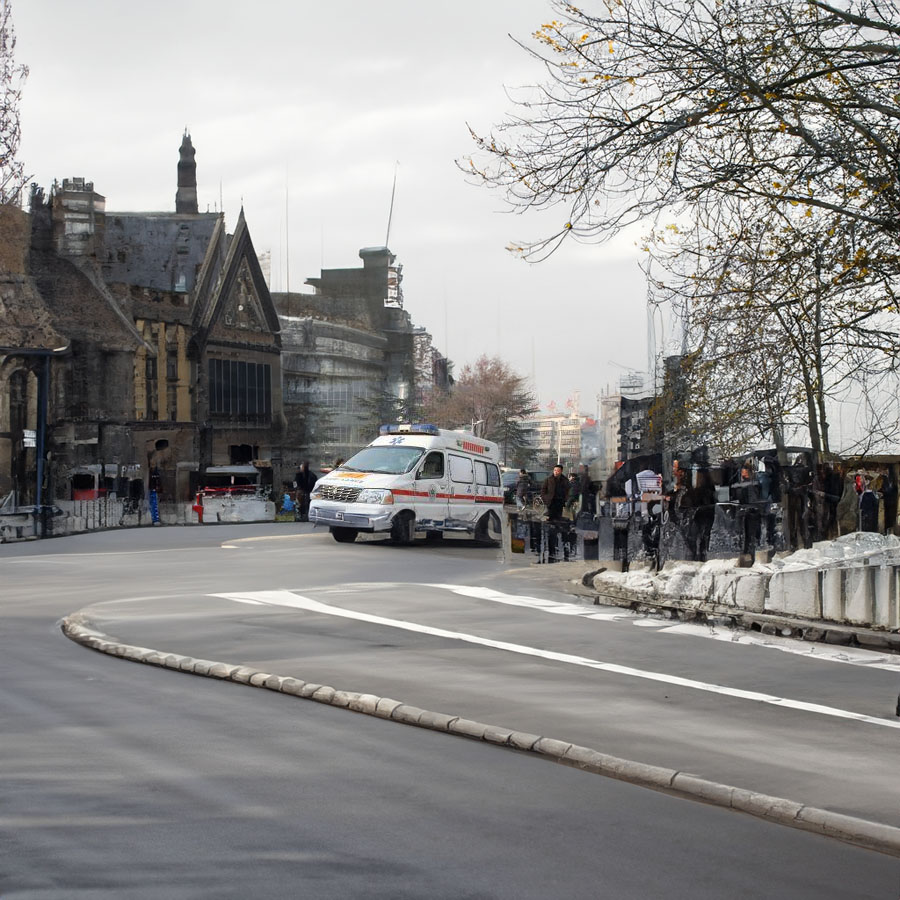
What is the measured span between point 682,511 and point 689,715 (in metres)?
13.3

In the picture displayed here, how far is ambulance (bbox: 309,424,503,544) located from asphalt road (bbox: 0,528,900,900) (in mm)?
16437

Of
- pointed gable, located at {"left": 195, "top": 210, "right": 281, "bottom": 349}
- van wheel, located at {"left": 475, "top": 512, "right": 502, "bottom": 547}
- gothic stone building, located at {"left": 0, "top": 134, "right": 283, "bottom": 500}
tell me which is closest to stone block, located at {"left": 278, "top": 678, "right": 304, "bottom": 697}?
van wheel, located at {"left": 475, "top": 512, "right": 502, "bottom": 547}

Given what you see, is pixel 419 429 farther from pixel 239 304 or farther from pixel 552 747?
pixel 239 304

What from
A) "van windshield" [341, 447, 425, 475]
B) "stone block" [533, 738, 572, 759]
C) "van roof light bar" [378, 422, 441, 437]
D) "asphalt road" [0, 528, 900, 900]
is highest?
"van roof light bar" [378, 422, 441, 437]

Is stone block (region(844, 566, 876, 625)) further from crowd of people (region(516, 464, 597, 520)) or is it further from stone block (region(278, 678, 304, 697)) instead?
crowd of people (region(516, 464, 597, 520))

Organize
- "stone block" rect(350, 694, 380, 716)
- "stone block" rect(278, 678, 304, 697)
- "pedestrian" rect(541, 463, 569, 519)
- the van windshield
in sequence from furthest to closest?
the van windshield, "pedestrian" rect(541, 463, 569, 519), "stone block" rect(278, 678, 304, 697), "stone block" rect(350, 694, 380, 716)

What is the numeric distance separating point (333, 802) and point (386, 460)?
956 inches

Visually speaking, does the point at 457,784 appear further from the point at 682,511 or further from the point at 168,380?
the point at 168,380

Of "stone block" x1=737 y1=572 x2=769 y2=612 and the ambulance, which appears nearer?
"stone block" x1=737 y1=572 x2=769 y2=612

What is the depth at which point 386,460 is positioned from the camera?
31266 millimetres

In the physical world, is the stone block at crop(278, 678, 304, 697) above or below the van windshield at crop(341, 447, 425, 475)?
below

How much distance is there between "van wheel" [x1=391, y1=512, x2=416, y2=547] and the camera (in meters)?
Answer: 30.3

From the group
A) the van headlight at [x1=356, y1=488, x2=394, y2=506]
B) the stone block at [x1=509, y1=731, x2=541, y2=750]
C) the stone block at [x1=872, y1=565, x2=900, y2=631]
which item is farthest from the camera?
the van headlight at [x1=356, y1=488, x2=394, y2=506]

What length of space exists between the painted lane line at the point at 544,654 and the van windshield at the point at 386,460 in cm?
1233
